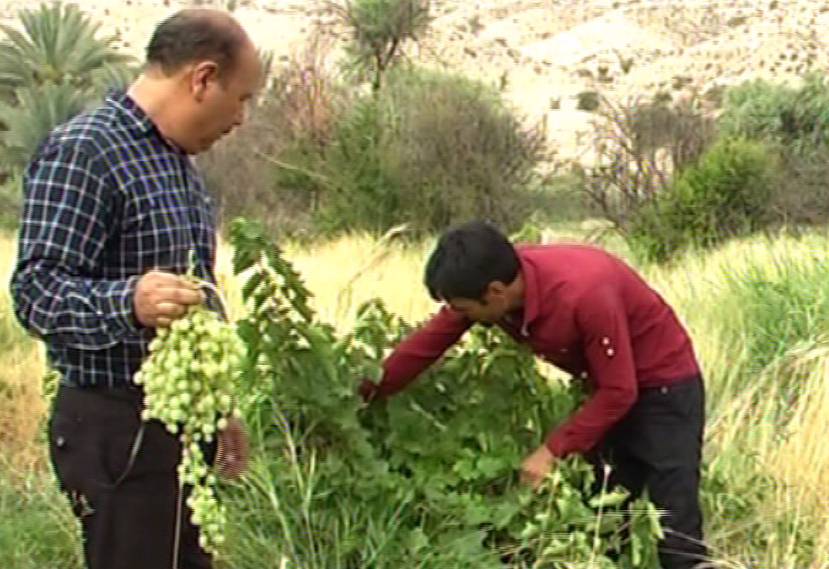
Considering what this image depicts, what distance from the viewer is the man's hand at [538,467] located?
3057mm

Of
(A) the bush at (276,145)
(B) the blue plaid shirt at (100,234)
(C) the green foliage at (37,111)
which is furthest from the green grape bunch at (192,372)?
(C) the green foliage at (37,111)

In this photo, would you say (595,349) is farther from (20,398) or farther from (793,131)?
(793,131)

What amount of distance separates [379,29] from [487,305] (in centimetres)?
1957

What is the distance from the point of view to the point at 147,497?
255 centimetres

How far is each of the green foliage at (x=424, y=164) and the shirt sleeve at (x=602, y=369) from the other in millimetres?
11886

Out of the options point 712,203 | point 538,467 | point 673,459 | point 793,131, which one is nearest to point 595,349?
point 538,467

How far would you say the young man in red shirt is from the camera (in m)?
3.00

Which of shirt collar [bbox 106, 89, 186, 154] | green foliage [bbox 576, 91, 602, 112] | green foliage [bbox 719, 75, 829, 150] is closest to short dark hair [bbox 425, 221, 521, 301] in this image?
shirt collar [bbox 106, 89, 186, 154]

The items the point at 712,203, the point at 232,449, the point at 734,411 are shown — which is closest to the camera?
the point at 232,449

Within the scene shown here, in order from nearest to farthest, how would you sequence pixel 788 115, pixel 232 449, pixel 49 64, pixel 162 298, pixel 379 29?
1. pixel 162 298
2. pixel 232 449
3. pixel 49 64
4. pixel 379 29
5. pixel 788 115

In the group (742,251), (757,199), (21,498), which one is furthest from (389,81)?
(21,498)

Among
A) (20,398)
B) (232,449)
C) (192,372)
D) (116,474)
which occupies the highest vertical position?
(192,372)

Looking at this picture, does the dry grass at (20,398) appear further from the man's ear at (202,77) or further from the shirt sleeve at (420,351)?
the man's ear at (202,77)

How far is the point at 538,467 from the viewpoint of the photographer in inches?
121
